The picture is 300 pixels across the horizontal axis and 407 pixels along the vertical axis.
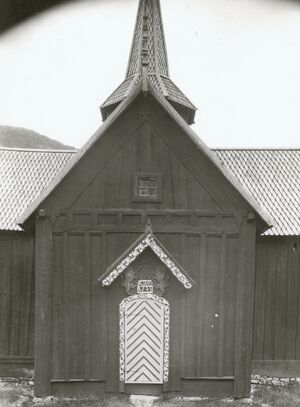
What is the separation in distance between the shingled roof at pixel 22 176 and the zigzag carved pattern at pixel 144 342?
4.88 m

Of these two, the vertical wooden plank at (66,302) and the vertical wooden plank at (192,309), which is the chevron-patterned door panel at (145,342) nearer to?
the vertical wooden plank at (192,309)

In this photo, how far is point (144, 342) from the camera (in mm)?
12227

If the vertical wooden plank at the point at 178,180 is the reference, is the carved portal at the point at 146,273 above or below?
below

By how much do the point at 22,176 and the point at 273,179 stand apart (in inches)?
373

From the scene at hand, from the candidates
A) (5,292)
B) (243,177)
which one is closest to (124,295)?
(5,292)

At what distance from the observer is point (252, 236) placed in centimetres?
1202

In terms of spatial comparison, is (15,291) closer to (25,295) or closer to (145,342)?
(25,295)

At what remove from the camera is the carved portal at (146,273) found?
12.0 metres

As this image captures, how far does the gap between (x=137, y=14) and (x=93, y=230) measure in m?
11.9

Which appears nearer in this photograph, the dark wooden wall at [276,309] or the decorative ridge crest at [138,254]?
the decorative ridge crest at [138,254]

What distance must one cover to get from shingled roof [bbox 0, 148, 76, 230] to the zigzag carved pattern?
16.0ft

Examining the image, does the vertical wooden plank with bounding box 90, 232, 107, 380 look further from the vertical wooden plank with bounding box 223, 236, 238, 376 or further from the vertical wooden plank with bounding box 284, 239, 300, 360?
the vertical wooden plank with bounding box 284, 239, 300, 360

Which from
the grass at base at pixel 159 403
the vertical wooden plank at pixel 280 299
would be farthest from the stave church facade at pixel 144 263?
the vertical wooden plank at pixel 280 299

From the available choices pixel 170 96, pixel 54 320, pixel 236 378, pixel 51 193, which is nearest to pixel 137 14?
pixel 170 96
